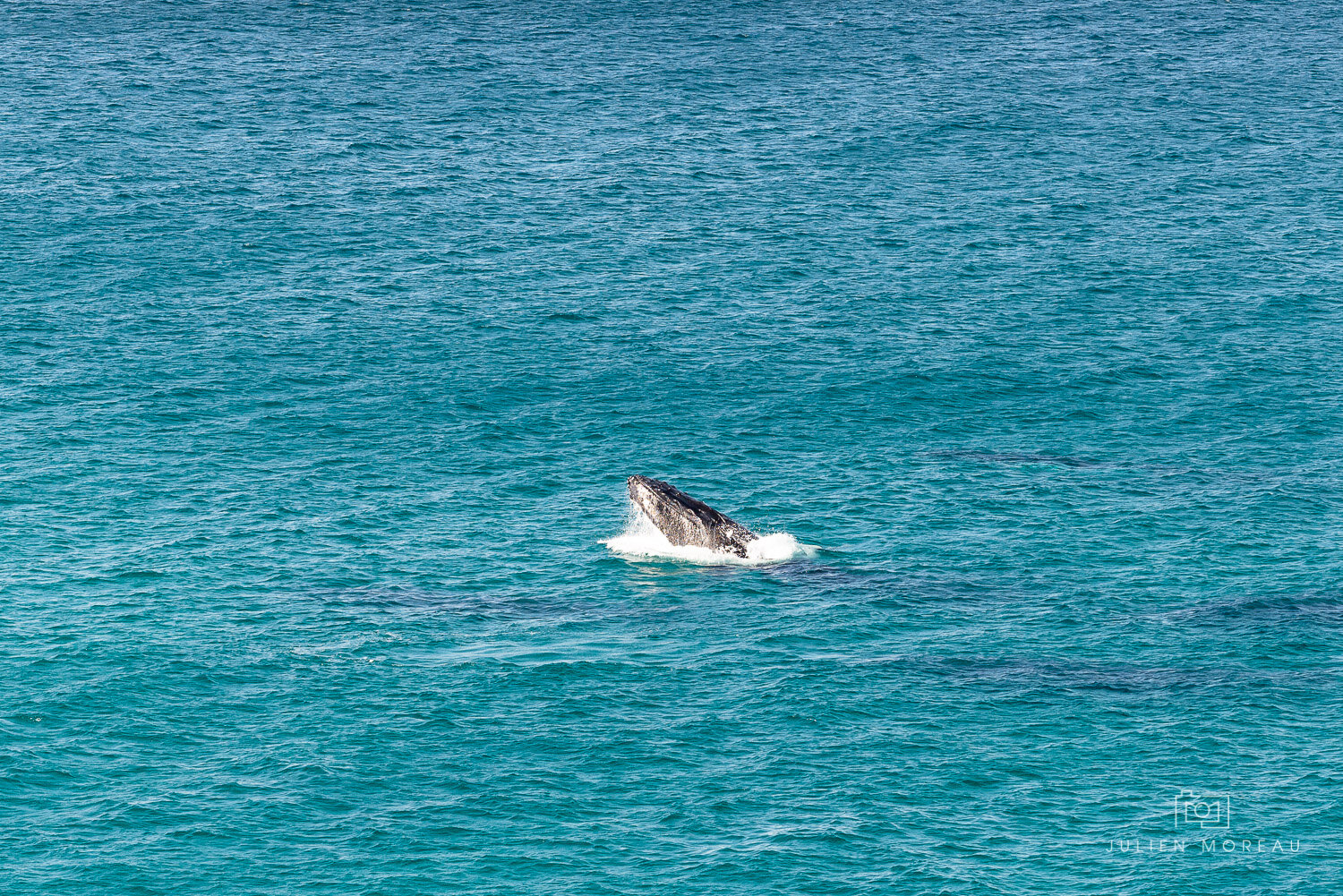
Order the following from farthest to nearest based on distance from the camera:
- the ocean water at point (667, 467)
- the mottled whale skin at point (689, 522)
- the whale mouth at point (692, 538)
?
1. the mottled whale skin at point (689, 522)
2. the whale mouth at point (692, 538)
3. the ocean water at point (667, 467)

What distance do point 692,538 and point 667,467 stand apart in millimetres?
11573

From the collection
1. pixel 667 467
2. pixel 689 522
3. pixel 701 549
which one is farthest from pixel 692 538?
pixel 667 467

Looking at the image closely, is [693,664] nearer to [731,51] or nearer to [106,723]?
[106,723]

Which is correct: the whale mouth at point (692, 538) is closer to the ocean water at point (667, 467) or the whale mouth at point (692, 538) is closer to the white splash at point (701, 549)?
the white splash at point (701, 549)

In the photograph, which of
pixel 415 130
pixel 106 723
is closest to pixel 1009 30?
pixel 415 130

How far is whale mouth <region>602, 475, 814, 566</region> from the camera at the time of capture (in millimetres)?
87625

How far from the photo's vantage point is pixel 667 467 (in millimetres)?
99188

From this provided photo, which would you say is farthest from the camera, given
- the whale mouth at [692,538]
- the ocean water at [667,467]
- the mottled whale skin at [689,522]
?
the mottled whale skin at [689,522]

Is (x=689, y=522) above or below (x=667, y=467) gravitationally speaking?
below

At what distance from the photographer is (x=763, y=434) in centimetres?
10394

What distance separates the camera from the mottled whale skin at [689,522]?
87750 millimetres

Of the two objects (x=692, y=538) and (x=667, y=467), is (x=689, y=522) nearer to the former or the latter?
(x=692, y=538)

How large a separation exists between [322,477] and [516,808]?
35820 millimetres

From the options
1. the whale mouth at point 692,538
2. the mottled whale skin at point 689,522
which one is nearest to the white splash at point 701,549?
the whale mouth at point 692,538
